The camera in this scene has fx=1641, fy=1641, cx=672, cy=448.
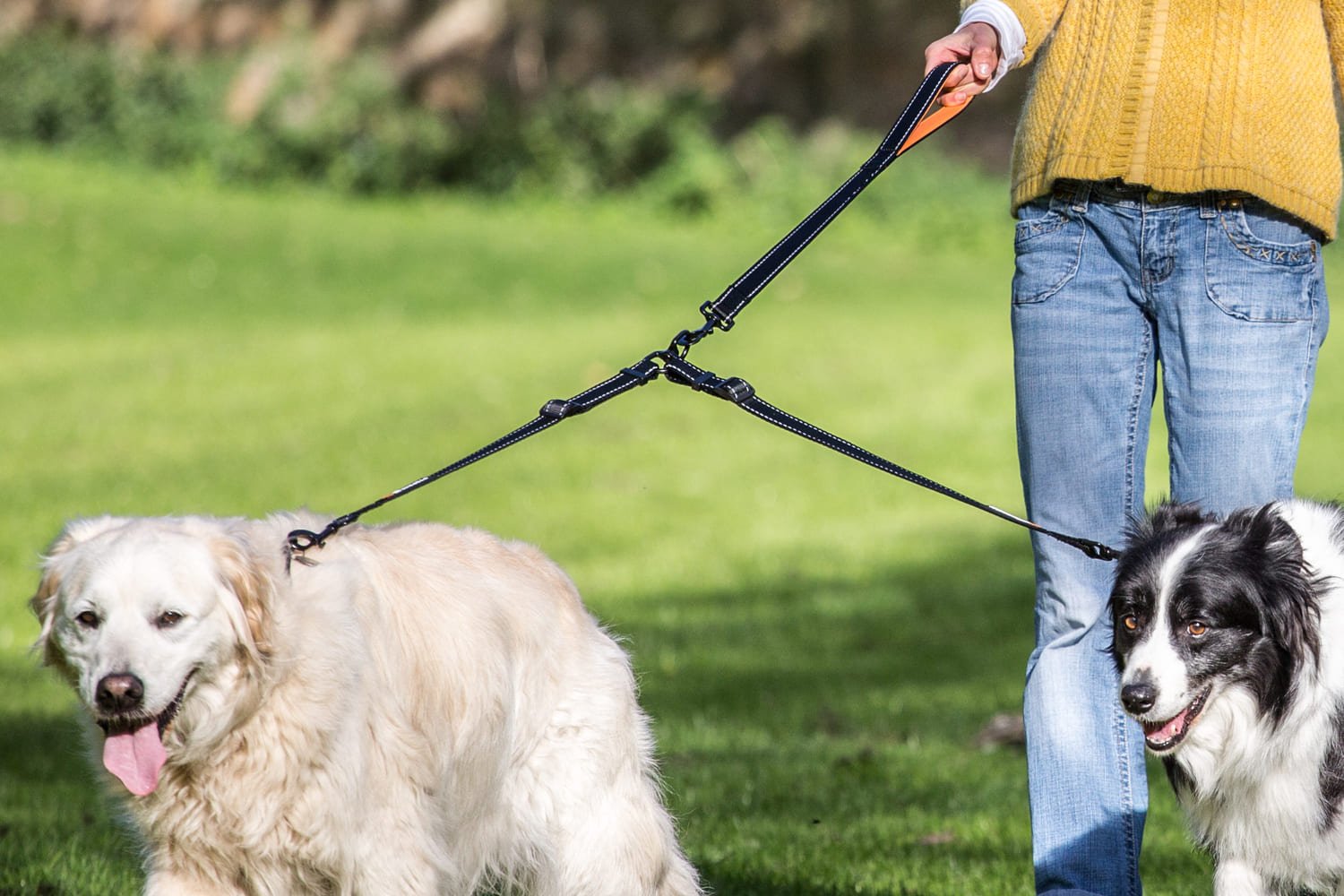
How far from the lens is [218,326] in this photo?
20188 mm

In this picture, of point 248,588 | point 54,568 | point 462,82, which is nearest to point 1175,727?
point 248,588

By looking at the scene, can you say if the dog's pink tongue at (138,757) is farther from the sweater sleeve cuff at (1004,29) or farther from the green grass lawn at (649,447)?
the sweater sleeve cuff at (1004,29)

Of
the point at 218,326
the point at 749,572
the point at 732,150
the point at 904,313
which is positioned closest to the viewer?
the point at 749,572

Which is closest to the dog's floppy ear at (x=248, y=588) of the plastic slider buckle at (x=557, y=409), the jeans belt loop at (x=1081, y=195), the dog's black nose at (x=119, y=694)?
the dog's black nose at (x=119, y=694)

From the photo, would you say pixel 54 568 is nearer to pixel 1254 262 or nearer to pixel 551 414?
pixel 551 414

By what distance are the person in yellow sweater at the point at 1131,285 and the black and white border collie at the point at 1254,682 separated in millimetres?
296

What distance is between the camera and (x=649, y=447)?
15930 millimetres

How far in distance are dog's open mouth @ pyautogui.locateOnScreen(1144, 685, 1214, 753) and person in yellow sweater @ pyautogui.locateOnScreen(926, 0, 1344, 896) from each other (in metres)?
A: 0.41

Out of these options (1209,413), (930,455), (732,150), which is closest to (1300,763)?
(1209,413)

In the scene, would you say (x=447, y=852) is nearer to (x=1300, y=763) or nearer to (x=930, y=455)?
(x=1300, y=763)

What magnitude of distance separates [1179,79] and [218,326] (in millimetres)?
17517

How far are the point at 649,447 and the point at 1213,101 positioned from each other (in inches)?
473

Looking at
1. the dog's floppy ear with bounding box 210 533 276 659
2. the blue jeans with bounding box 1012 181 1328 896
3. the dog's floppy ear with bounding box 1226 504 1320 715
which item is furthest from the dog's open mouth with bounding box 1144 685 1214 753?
the dog's floppy ear with bounding box 210 533 276 659

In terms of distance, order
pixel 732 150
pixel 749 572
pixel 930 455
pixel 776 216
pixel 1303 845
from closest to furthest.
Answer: pixel 1303 845
pixel 749 572
pixel 930 455
pixel 776 216
pixel 732 150
